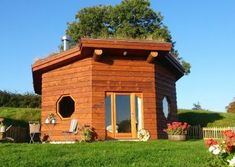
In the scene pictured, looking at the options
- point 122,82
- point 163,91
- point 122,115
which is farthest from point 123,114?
point 163,91

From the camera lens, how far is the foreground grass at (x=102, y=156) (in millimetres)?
9547

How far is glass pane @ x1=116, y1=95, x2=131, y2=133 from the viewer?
1647 cm

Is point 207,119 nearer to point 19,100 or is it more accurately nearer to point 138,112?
point 138,112

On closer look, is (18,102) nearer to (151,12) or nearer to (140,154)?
(151,12)

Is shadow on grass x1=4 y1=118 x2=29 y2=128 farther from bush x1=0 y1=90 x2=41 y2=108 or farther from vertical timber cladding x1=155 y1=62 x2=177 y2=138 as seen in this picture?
vertical timber cladding x1=155 y1=62 x2=177 y2=138

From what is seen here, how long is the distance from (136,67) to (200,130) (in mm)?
6611

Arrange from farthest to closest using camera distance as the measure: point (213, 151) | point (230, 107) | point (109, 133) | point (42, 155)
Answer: point (230, 107), point (109, 133), point (42, 155), point (213, 151)

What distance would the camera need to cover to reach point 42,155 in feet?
34.4

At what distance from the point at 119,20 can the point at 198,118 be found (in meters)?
15.5

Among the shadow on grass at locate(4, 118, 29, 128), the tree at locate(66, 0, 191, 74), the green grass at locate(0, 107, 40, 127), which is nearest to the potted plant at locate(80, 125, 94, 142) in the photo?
Result: the shadow on grass at locate(4, 118, 29, 128)

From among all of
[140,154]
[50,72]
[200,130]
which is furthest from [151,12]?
[140,154]

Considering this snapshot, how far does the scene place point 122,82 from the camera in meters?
16.6

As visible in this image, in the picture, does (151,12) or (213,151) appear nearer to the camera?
(213,151)

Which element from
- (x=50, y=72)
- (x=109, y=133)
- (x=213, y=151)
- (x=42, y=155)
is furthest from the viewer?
(x=50, y=72)
